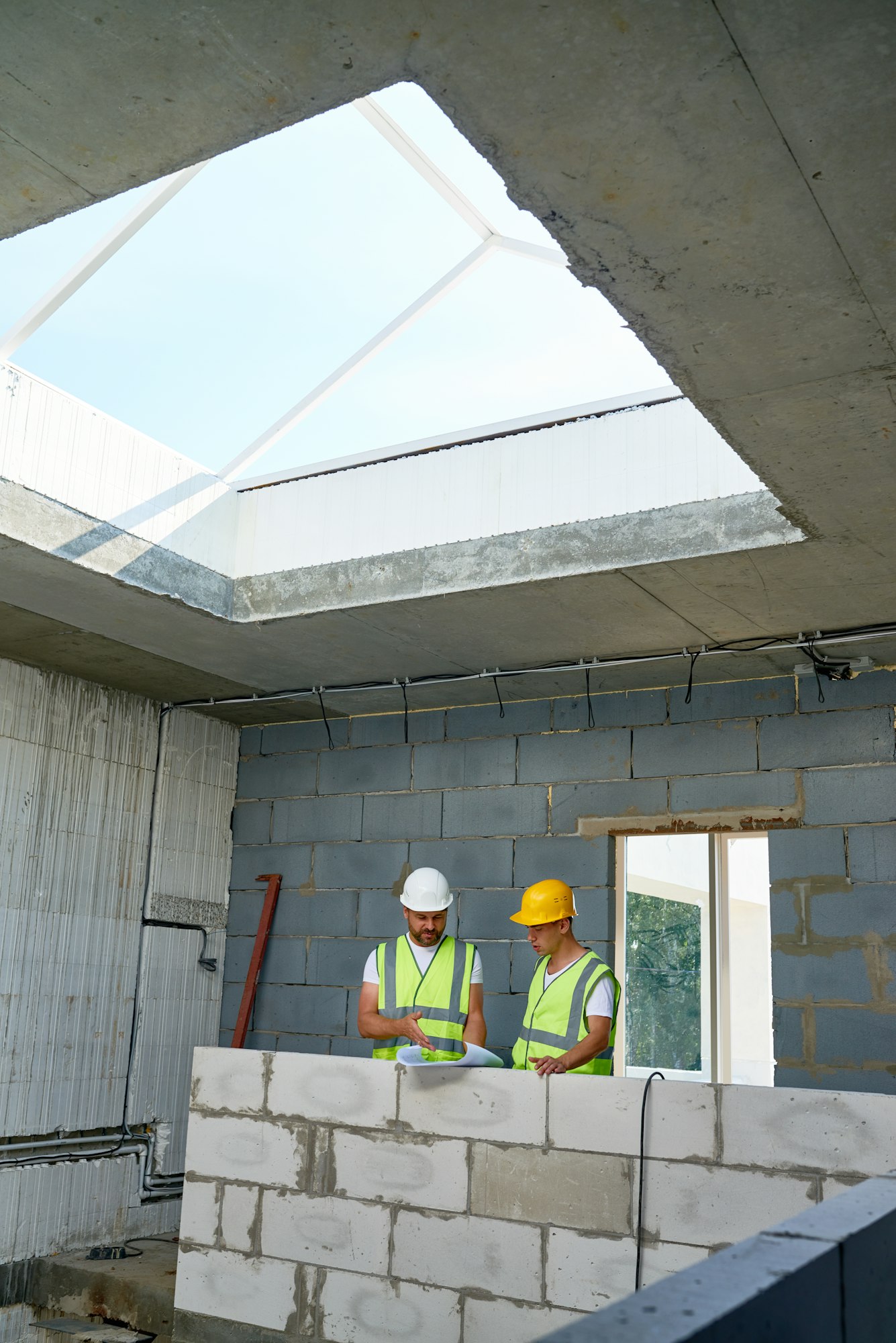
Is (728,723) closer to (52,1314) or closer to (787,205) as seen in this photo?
(787,205)

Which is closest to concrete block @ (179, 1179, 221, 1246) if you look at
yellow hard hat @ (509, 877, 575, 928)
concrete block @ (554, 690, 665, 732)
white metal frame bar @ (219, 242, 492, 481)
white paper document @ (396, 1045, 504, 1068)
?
white paper document @ (396, 1045, 504, 1068)

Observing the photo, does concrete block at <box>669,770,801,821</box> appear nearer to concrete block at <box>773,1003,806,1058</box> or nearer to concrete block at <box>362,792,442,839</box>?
concrete block at <box>773,1003,806,1058</box>

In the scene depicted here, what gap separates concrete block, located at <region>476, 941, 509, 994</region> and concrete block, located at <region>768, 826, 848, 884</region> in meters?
1.48

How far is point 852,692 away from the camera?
5625 millimetres

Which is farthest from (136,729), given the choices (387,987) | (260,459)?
(387,987)

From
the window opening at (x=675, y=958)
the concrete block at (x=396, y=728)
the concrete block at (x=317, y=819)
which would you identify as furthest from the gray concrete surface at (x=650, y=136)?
the concrete block at (x=317, y=819)

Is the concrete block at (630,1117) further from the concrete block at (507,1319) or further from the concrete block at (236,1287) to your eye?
the concrete block at (236,1287)

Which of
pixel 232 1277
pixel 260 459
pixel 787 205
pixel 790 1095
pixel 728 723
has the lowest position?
pixel 232 1277

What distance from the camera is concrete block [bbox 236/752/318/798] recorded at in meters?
7.17

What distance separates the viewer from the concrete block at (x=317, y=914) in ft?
22.3

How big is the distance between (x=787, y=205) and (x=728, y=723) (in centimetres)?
362

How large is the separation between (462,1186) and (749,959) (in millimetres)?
3644

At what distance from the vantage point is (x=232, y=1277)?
463 cm

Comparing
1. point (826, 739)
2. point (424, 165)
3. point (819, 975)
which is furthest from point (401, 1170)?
point (424, 165)
